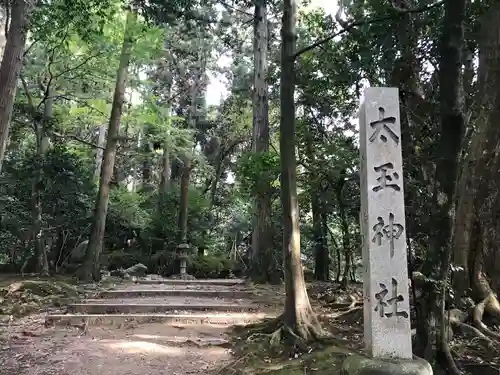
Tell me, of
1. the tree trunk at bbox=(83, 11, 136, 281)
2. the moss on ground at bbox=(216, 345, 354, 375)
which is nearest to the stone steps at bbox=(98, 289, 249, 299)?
the tree trunk at bbox=(83, 11, 136, 281)

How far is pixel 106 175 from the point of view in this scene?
41.1 feet

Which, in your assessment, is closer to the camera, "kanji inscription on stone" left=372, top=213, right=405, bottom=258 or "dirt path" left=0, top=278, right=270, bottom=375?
"kanji inscription on stone" left=372, top=213, right=405, bottom=258

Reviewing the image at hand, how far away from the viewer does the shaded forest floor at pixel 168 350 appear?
5.04m

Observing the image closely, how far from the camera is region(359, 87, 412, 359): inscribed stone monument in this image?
3.97 m

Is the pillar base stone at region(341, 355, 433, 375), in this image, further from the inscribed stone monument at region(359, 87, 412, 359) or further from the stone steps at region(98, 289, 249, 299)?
the stone steps at region(98, 289, 249, 299)

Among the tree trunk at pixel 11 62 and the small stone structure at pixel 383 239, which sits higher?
the tree trunk at pixel 11 62

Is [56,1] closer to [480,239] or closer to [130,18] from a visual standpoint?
[130,18]

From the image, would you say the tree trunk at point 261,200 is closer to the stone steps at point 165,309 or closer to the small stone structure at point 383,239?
the stone steps at point 165,309

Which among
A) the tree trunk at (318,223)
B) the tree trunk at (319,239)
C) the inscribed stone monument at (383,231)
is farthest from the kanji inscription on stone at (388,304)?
the tree trunk at (319,239)

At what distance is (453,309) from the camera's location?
6188 mm

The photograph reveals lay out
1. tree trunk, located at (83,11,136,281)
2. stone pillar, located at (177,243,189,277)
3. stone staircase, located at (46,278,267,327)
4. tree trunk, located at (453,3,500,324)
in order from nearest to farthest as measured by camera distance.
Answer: tree trunk, located at (453,3,500,324) < stone staircase, located at (46,278,267,327) < tree trunk, located at (83,11,136,281) < stone pillar, located at (177,243,189,277)

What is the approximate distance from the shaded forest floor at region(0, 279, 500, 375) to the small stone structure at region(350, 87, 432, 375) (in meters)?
1.04

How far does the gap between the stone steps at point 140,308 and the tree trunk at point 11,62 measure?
9.80 ft

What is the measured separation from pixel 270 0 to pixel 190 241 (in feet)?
33.5
